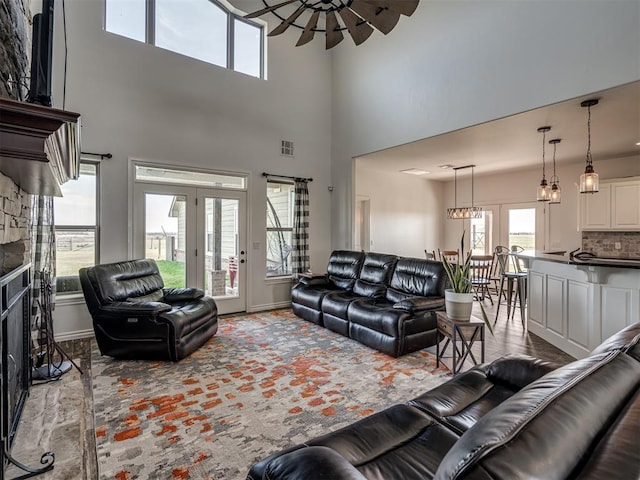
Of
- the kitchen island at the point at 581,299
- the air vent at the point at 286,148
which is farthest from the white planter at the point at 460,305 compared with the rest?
the air vent at the point at 286,148

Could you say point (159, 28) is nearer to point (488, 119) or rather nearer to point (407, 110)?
point (407, 110)

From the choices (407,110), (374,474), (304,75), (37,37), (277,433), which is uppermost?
(304,75)

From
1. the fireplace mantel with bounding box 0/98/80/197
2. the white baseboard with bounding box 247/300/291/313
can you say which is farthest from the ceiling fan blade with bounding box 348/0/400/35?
the white baseboard with bounding box 247/300/291/313

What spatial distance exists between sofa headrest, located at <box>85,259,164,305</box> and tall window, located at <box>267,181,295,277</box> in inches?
81.3

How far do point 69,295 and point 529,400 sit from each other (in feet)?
16.5

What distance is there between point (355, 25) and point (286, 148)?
3356 millimetres

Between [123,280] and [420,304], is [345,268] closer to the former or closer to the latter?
[420,304]

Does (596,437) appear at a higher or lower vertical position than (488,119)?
lower

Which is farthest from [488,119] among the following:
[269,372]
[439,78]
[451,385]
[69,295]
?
[69,295]

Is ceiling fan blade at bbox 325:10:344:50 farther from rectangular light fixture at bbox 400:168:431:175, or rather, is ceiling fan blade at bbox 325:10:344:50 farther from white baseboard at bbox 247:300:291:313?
rectangular light fixture at bbox 400:168:431:175

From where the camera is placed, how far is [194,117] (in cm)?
505

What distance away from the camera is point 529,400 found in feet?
2.78

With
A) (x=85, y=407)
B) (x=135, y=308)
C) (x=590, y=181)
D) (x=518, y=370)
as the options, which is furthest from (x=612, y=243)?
(x=85, y=407)

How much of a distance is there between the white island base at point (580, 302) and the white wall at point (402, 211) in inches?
144
